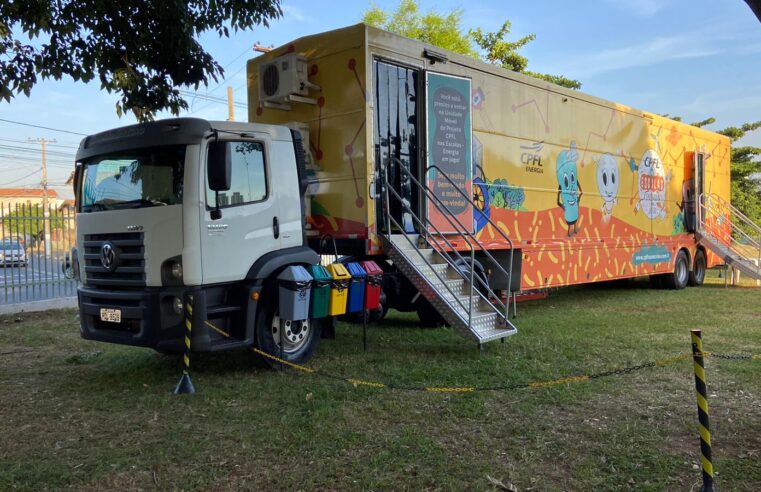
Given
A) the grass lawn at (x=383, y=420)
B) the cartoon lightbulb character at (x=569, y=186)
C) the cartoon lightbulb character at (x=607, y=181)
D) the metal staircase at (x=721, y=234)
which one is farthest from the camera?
the metal staircase at (x=721, y=234)

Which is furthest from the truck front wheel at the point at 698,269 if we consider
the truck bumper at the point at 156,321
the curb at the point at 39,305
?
the curb at the point at 39,305

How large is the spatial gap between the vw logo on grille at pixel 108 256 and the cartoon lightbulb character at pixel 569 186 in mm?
7181

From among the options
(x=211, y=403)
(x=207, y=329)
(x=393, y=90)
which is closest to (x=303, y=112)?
(x=393, y=90)

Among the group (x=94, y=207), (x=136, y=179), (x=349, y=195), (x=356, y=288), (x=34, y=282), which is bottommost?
(x=34, y=282)

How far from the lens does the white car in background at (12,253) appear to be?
1077 centimetres

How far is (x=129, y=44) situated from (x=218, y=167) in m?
2.14

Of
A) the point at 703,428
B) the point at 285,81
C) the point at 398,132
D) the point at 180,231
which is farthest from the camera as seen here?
the point at 398,132

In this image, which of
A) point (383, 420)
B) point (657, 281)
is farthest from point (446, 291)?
point (657, 281)

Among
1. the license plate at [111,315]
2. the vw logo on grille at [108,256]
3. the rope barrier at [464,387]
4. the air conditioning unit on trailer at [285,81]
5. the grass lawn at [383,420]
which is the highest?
the air conditioning unit on trailer at [285,81]

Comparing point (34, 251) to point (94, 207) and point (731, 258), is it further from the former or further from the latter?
point (731, 258)

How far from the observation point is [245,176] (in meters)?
6.31

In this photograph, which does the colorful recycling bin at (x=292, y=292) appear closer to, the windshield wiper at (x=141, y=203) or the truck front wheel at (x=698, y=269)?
the windshield wiper at (x=141, y=203)

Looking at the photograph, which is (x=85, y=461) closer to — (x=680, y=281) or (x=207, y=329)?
(x=207, y=329)

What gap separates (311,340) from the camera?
7.02m
